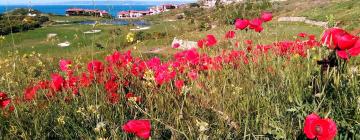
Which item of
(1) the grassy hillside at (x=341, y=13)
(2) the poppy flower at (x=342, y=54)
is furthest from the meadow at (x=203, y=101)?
(1) the grassy hillside at (x=341, y=13)

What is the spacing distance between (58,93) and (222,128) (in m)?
1.74

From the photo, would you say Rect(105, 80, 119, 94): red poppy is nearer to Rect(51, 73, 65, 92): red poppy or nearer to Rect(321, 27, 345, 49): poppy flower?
Rect(51, 73, 65, 92): red poppy

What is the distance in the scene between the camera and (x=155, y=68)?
4008 millimetres

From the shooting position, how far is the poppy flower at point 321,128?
5.67ft

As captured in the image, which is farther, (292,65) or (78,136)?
(292,65)

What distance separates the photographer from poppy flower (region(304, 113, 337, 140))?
173 cm

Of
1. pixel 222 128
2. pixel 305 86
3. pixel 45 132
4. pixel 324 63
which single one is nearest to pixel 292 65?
pixel 305 86

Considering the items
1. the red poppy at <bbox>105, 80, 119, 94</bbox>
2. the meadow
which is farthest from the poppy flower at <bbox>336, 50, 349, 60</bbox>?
the red poppy at <bbox>105, 80, 119, 94</bbox>

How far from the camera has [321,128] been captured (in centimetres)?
174

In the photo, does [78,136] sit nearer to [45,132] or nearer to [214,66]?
[45,132]

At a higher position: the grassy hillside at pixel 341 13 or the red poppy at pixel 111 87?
the red poppy at pixel 111 87

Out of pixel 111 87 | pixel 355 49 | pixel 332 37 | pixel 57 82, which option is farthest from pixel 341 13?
pixel 332 37

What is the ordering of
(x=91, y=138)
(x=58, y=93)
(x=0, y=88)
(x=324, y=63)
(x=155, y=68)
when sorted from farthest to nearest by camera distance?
(x=0, y=88)
(x=155, y=68)
(x=58, y=93)
(x=91, y=138)
(x=324, y=63)

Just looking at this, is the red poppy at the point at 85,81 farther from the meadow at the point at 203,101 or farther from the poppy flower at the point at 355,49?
the poppy flower at the point at 355,49
